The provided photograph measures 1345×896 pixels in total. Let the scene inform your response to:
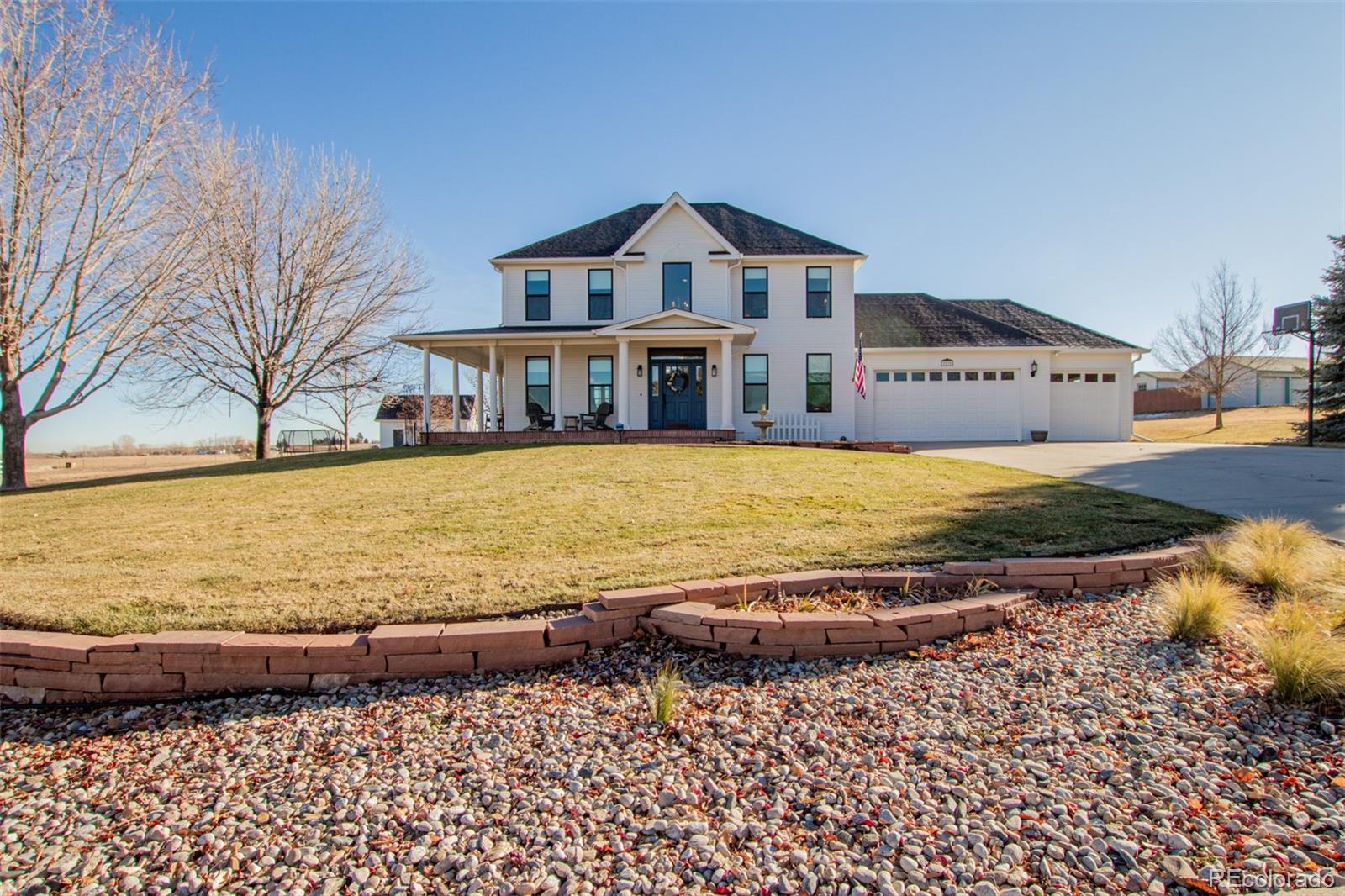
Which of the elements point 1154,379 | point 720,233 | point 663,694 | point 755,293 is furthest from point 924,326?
point 1154,379

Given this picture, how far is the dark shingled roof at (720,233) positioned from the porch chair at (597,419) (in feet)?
15.1

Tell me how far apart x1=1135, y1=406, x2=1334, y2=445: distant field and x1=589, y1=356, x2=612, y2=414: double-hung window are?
18969 millimetres

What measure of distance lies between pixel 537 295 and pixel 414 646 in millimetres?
16108

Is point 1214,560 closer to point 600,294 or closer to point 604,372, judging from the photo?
point 604,372

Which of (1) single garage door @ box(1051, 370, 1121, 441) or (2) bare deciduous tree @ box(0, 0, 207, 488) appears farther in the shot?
(1) single garage door @ box(1051, 370, 1121, 441)

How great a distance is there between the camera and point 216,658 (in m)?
3.57

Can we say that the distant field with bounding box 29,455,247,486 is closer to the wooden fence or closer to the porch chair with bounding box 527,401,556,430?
the porch chair with bounding box 527,401,556,430

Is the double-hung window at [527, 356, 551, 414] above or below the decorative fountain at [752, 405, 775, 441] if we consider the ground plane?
above

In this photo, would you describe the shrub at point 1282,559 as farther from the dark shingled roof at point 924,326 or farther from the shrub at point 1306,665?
the dark shingled roof at point 924,326

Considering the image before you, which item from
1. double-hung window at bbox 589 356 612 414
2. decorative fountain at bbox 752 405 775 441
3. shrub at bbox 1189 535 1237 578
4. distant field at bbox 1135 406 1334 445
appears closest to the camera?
shrub at bbox 1189 535 1237 578

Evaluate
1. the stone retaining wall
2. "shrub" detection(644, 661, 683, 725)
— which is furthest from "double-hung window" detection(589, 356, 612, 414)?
"shrub" detection(644, 661, 683, 725)

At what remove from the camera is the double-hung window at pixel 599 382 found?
59.3 ft

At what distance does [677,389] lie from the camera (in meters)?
18.0

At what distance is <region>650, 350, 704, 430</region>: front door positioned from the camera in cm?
1791
